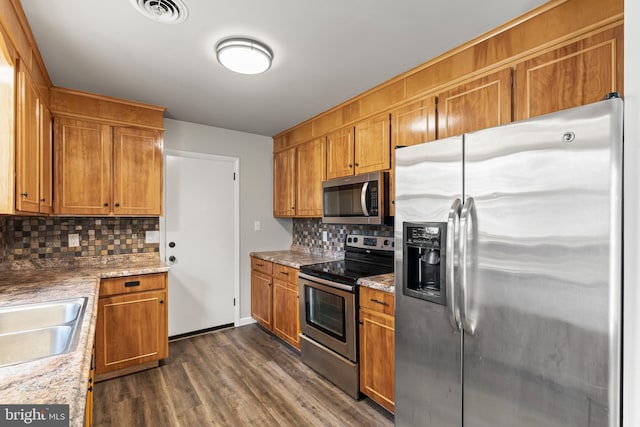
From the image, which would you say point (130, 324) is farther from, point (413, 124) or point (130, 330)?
point (413, 124)

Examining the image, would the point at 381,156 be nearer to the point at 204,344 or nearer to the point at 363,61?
the point at 363,61

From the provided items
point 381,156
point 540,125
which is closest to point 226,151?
point 381,156

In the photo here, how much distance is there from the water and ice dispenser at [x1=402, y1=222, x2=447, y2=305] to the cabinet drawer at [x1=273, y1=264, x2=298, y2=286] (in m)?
1.40

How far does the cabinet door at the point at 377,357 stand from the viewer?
2.01 metres

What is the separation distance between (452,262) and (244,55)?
1.69 m

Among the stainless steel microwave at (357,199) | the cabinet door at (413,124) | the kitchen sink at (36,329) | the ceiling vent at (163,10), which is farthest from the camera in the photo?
the stainless steel microwave at (357,199)

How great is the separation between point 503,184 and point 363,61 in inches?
51.8

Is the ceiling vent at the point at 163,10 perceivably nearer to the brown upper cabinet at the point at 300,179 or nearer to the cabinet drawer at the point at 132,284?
the brown upper cabinet at the point at 300,179

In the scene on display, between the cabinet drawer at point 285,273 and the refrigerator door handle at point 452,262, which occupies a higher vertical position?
the refrigerator door handle at point 452,262

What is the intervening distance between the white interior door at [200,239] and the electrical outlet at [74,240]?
743 millimetres

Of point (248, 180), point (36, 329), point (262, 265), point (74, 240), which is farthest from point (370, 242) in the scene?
point (74, 240)

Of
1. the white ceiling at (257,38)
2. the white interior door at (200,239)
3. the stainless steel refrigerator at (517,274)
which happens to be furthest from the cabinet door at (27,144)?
the stainless steel refrigerator at (517,274)

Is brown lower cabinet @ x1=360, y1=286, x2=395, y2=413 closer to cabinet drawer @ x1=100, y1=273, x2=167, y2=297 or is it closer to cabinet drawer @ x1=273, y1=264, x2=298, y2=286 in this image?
Result: cabinet drawer @ x1=273, y1=264, x2=298, y2=286

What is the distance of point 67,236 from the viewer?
9.39 feet
